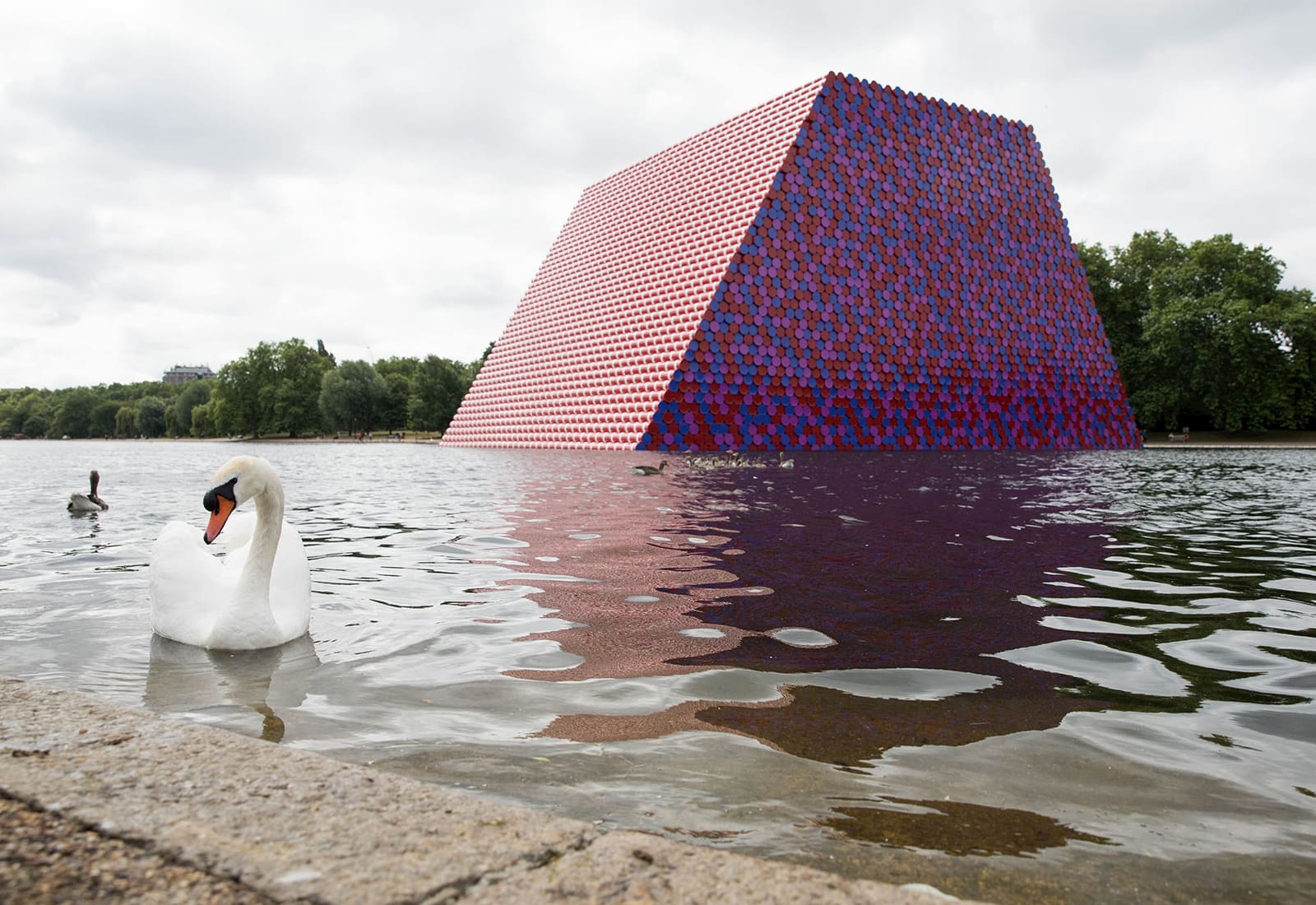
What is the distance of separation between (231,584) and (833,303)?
26333mm

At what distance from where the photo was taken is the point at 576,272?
1490 inches

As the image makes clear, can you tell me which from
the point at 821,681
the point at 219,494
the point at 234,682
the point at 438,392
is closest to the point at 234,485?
the point at 219,494

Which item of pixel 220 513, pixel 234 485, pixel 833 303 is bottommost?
pixel 220 513

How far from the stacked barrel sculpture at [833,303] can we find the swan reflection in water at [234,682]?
22443 millimetres

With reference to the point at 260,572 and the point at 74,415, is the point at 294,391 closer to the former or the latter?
the point at 74,415

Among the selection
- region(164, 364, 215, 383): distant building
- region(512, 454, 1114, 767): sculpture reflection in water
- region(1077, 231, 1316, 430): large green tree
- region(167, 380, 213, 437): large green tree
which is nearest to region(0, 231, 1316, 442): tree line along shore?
region(1077, 231, 1316, 430): large green tree

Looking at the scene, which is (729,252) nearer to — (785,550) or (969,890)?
(785,550)

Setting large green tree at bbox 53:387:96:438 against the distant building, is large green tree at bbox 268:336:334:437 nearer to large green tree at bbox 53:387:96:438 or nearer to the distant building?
large green tree at bbox 53:387:96:438

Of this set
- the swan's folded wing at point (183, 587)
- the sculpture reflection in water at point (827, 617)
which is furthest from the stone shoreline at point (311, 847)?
the swan's folded wing at point (183, 587)

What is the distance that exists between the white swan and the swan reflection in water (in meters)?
0.07

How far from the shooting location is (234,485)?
4066 mm

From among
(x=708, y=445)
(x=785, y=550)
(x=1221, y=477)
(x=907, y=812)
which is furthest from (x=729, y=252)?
(x=907, y=812)

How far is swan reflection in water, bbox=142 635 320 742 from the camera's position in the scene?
9.96 ft

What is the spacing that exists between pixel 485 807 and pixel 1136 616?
3.87 metres
